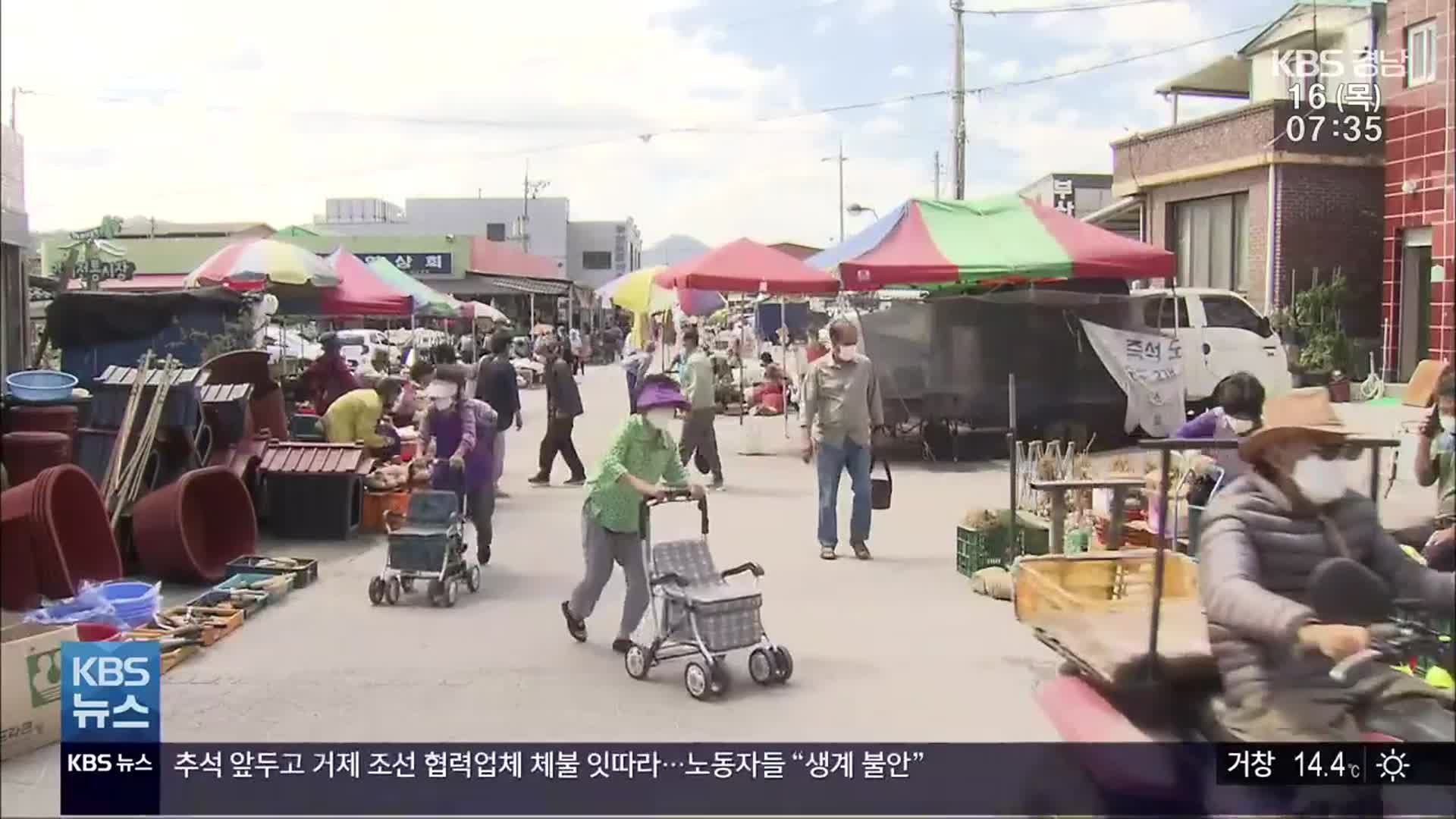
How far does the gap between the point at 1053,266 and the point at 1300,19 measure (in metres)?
15.2

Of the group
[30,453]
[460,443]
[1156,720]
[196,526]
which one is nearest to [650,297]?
[460,443]

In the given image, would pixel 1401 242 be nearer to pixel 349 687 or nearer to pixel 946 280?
pixel 946 280

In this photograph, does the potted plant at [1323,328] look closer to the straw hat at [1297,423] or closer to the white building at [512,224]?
the straw hat at [1297,423]

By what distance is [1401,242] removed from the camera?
21656mm

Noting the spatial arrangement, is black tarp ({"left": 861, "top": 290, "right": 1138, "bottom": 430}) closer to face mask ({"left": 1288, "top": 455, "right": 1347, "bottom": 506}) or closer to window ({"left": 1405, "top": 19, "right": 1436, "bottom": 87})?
window ({"left": 1405, "top": 19, "right": 1436, "bottom": 87})

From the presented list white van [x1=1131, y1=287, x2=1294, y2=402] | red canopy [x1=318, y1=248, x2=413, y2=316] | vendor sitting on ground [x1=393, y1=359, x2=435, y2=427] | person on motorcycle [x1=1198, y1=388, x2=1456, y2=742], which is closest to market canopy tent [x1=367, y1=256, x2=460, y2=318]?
red canopy [x1=318, y1=248, x2=413, y2=316]

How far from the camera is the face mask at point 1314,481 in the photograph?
421 centimetres

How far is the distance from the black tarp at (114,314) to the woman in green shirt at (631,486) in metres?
6.25

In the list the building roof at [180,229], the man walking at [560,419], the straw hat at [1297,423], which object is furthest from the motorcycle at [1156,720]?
the building roof at [180,229]

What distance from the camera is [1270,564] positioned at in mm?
4176

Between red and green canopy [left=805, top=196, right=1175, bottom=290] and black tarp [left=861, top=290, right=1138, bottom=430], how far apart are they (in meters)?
0.55

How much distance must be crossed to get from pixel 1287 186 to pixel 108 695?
2227 centimetres

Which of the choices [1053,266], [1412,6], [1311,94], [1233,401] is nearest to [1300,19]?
[1311,94]

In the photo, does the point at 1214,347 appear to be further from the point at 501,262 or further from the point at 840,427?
the point at 501,262
